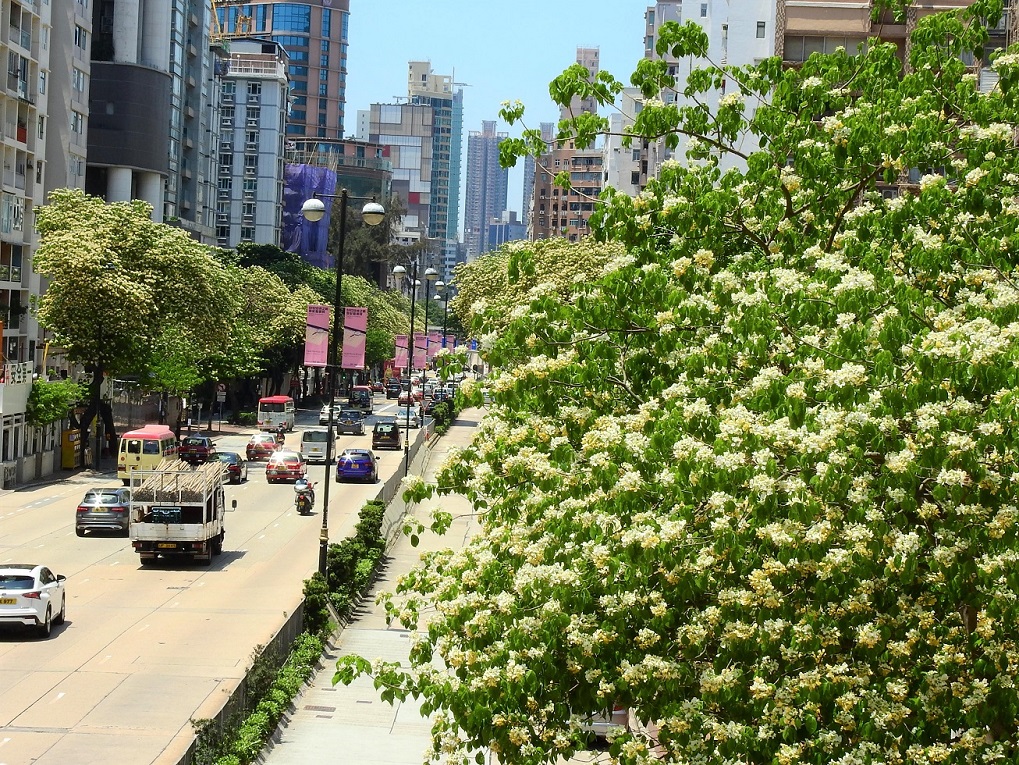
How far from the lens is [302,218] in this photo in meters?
179

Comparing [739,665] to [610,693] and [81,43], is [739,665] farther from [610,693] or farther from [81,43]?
[81,43]

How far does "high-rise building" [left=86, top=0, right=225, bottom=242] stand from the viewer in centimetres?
9975

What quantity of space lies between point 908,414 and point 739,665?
237 cm

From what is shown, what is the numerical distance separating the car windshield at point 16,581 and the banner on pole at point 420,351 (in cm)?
6137

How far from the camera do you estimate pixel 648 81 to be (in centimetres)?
1647

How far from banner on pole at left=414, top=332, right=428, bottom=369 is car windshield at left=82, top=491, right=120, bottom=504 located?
44.9 meters

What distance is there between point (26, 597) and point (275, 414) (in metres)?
61.9

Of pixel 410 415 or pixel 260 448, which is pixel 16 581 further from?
pixel 410 415

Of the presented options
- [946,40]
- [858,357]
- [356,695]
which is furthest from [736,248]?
[356,695]

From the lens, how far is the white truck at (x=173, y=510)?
3912cm

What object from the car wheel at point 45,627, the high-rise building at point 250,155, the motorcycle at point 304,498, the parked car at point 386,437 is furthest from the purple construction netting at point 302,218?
the car wheel at point 45,627

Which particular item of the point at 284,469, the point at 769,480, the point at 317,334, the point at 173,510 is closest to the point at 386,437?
the point at 284,469

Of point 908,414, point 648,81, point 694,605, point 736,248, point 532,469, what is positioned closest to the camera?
point 908,414

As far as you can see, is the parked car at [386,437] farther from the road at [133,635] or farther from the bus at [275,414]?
the road at [133,635]
